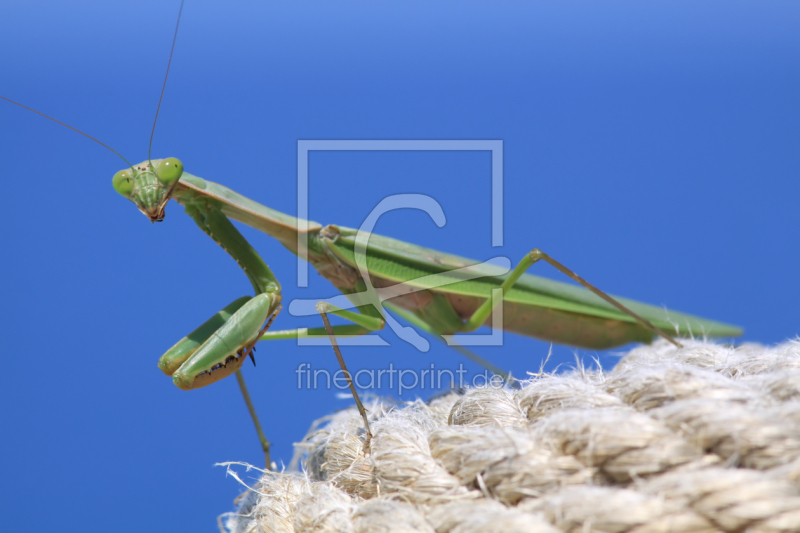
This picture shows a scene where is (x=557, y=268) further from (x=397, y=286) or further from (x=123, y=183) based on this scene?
(x=123, y=183)

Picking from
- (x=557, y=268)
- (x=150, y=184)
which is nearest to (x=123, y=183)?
(x=150, y=184)

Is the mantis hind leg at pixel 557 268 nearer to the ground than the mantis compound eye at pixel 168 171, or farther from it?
nearer to the ground

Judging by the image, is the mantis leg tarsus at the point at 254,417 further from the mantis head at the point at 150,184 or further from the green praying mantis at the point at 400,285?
the mantis head at the point at 150,184

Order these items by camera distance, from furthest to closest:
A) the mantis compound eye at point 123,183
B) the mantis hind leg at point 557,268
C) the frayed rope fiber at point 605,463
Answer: the mantis hind leg at point 557,268
the mantis compound eye at point 123,183
the frayed rope fiber at point 605,463

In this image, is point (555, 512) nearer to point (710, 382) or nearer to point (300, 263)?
point (710, 382)

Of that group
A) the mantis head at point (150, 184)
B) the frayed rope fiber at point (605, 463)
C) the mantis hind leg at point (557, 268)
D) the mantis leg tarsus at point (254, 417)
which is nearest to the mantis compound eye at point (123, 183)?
the mantis head at point (150, 184)

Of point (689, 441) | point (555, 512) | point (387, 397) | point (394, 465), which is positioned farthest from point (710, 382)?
point (387, 397)

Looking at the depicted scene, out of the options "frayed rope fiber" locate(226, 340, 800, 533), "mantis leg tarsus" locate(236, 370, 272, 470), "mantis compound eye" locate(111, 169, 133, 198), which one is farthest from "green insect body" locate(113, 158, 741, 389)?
"frayed rope fiber" locate(226, 340, 800, 533)

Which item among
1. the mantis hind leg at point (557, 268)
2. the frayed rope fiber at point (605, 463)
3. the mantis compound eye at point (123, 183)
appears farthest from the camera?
the mantis hind leg at point (557, 268)
